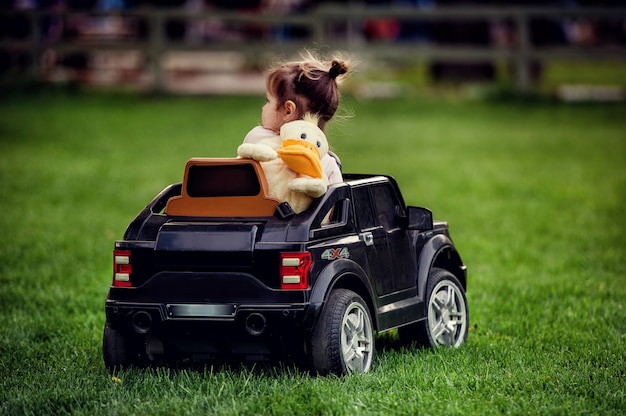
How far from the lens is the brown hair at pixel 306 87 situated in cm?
666

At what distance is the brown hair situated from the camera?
262 inches

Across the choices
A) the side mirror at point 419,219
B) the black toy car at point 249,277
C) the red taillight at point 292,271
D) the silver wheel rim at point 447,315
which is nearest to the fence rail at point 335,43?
the silver wheel rim at point 447,315

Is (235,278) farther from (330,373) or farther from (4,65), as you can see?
(4,65)

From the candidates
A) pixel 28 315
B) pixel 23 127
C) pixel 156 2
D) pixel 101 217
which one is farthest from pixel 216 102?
pixel 28 315

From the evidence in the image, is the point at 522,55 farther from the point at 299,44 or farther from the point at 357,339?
the point at 357,339

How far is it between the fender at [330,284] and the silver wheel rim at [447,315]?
785 millimetres

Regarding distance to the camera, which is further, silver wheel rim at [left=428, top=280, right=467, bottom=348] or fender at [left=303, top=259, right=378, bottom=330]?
silver wheel rim at [left=428, top=280, right=467, bottom=348]

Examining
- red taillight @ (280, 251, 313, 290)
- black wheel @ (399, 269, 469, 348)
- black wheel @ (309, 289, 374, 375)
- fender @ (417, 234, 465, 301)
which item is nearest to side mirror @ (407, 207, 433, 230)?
fender @ (417, 234, 465, 301)

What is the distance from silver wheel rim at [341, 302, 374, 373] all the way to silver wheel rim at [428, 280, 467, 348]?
2.51 feet

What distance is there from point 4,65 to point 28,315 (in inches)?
725

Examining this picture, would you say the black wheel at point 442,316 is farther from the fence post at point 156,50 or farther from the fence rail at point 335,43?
the fence post at point 156,50

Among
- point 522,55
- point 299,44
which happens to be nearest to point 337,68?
point 299,44

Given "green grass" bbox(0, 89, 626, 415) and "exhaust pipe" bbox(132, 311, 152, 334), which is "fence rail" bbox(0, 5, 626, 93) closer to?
"green grass" bbox(0, 89, 626, 415)

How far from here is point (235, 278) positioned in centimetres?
607
